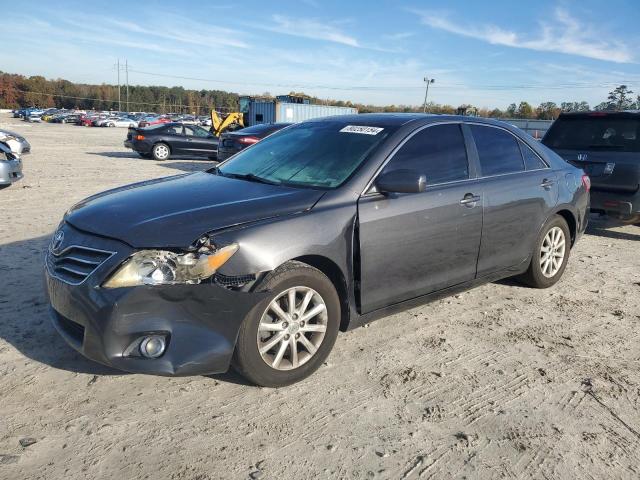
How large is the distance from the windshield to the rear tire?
82.2 inches

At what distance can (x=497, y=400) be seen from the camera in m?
3.09

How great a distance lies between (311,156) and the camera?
3.90m

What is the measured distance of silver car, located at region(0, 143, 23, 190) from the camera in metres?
9.52

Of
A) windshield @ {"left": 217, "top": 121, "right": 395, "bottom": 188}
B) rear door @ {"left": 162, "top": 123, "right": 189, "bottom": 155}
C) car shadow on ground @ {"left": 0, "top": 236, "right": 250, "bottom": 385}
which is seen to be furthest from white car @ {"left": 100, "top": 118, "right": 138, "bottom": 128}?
windshield @ {"left": 217, "top": 121, "right": 395, "bottom": 188}

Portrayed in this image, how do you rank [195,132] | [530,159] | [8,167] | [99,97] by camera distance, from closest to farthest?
[530,159] < [8,167] < [195,132] < [99,97]

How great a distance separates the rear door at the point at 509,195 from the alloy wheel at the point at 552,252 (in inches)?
11.5

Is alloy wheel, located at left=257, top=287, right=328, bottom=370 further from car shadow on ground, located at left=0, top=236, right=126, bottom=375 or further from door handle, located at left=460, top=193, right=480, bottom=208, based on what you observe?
door handle, located at left=460, top=193, right=480, bottom=208

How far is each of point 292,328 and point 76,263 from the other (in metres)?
1.30

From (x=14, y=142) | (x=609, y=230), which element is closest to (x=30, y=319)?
(x=609, y=230)

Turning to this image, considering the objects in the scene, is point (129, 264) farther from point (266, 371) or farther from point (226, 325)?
point (266, 371)

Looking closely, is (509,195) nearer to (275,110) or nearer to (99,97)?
(275,110)

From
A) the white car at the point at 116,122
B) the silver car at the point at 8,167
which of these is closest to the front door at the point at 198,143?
the silver car at the point at 8,167

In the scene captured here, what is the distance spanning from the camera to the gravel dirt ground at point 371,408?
98.1 inches

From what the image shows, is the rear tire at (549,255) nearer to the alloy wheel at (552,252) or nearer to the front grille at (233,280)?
the alloy wheel at (552,252)
